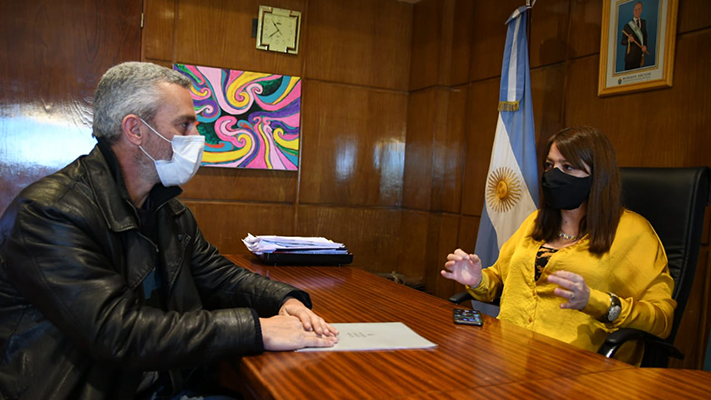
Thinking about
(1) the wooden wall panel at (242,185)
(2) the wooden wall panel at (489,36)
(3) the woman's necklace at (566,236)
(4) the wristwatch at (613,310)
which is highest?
(2) the wooden wall panel at (489,36)

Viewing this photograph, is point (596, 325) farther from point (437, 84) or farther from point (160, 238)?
point (437, 84)

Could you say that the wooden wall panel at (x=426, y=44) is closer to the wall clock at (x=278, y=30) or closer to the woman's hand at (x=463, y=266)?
the wall clock at (x=278, y=30)

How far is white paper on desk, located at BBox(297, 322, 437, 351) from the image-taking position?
123 centimetres

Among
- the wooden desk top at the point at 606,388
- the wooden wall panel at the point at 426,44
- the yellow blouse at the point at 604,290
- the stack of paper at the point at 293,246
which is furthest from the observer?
the wooden wall panel at the point at 426,44

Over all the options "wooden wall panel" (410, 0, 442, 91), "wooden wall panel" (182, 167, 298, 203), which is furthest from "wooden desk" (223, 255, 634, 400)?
"wooden wall panel" (410, 0, 442, 91)

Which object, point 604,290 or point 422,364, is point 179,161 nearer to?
point 422,364

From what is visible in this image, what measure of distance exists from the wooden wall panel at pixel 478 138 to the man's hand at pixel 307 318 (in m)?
2.58

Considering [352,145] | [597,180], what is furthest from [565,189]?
[352,145]

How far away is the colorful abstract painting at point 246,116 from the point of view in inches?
151

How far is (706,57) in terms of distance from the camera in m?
2.45

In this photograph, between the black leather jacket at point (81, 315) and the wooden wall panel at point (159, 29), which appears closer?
the black leather jacket at point (81, 315)

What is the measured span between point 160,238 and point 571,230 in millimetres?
1477

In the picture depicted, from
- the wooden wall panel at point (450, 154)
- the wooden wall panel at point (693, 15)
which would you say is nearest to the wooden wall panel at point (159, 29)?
the wooden wall panel at point (450, 154)

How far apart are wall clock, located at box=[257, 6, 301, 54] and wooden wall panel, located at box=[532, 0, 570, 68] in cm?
174
